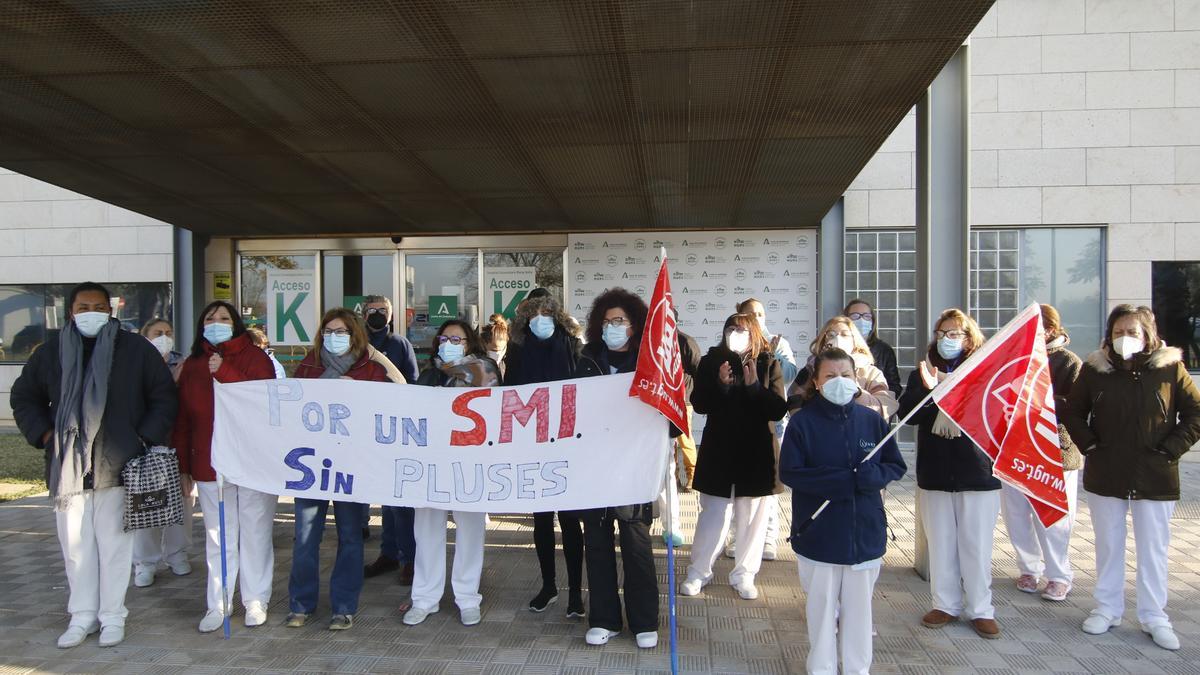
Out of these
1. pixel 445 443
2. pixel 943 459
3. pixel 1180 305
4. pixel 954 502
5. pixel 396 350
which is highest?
pixel 1180 305

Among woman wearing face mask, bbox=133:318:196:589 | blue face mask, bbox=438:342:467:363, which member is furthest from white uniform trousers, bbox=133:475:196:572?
blue face mask, bbox=438:342:467:363

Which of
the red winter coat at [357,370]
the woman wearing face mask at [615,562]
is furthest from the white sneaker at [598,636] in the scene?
the red winter coat at [357,370]

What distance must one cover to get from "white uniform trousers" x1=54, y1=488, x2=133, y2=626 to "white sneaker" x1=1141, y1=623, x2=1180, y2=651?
6.05 meters

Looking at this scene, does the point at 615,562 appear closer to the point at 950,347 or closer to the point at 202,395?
the point at 950,347

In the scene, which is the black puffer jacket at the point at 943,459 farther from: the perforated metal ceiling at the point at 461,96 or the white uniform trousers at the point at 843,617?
the perforated metal ceiling at the point at 461,96

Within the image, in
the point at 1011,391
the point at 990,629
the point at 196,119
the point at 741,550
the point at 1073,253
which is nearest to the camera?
the point at 1011,391

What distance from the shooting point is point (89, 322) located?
173 inches

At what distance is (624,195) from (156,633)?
6.46 meters

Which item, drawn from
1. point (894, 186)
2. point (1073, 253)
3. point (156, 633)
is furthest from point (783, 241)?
point (156, 633)

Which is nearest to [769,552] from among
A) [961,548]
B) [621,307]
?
[961,548]

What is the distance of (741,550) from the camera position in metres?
5.10

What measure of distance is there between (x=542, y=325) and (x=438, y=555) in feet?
5.29

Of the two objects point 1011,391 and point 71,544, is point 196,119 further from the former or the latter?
point 1011,391

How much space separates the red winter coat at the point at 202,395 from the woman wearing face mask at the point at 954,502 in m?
4.22
